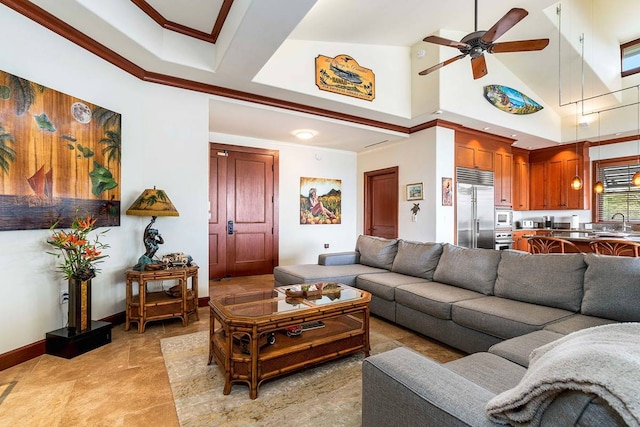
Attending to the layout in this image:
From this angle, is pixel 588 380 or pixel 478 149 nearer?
pixel 588 380

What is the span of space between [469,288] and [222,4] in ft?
11.8

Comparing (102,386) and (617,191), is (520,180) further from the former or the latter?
(102,386)

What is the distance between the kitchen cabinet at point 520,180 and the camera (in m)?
6.89

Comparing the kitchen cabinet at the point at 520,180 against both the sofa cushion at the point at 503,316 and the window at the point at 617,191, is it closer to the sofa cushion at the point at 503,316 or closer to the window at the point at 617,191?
the window at the point at 617,191

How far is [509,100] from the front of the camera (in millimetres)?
5355

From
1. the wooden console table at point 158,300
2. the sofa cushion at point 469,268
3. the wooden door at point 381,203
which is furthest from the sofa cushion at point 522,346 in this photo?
the wooden door at point 381,203

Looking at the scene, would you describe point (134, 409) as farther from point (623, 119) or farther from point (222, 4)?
point (623, 119)

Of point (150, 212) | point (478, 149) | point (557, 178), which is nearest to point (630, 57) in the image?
point (557, 178)

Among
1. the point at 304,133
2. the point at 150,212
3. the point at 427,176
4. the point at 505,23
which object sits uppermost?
the point at 505,23

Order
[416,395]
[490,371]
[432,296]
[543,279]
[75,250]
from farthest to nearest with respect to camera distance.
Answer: [432,296] < [75,250] < [543,279] < [490,371] < [416,395]

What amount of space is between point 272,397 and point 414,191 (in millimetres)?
4256

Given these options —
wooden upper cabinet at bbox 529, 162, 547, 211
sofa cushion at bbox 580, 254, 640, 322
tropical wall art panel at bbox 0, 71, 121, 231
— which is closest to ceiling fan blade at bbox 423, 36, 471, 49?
sofa cushion at bbox 580, 254, 640, 322

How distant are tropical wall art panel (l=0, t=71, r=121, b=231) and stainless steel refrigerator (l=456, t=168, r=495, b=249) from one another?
5.03 meters

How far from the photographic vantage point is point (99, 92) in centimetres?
298
